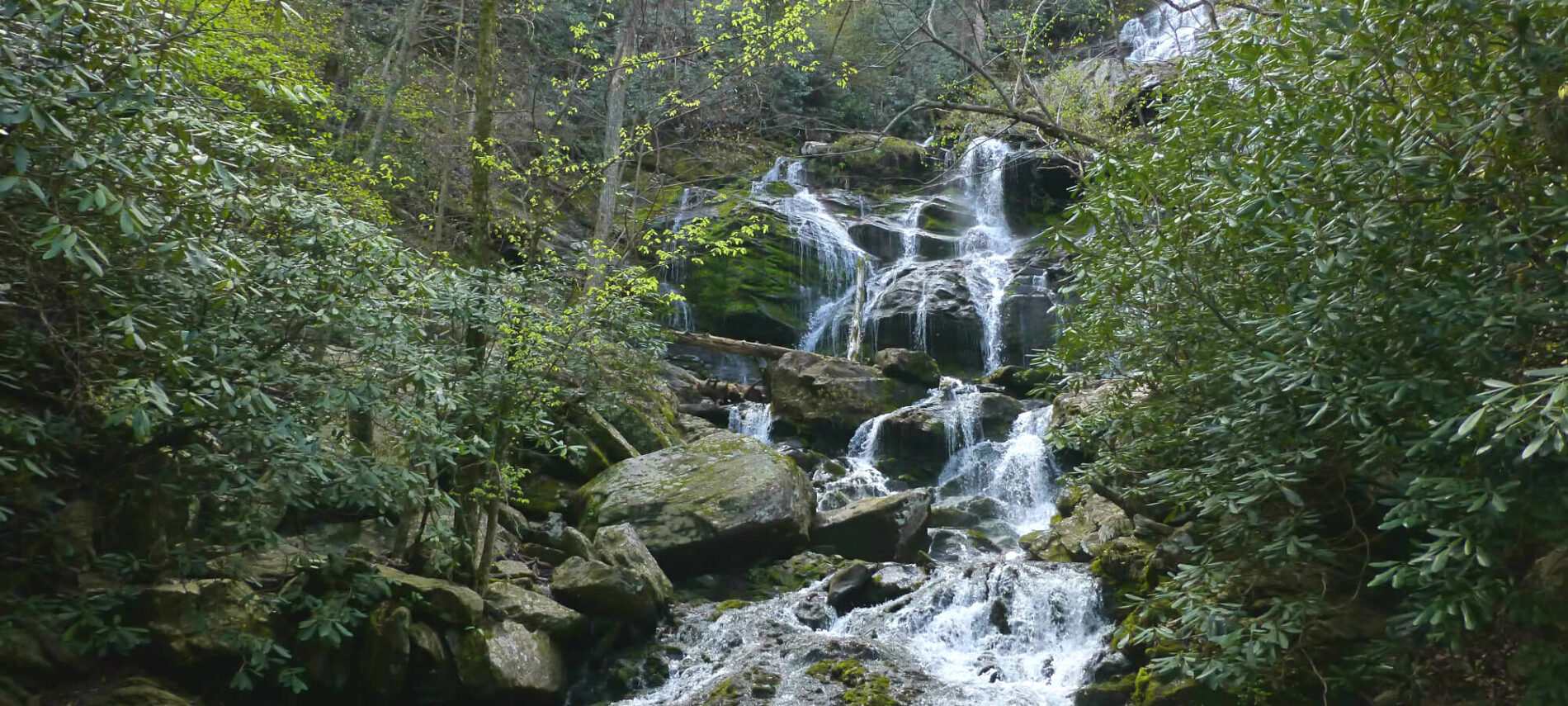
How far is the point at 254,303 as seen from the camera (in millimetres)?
5836

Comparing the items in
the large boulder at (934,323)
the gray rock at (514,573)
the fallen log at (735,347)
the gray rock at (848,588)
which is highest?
the large boulder at (934,323)

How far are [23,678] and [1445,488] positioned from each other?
8151 mm

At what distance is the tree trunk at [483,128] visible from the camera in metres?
8.71

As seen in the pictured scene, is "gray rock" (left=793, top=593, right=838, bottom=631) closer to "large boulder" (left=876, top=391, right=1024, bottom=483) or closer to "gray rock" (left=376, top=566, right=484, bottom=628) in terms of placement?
"gray rock" (left=376, top=566, right=484, bottom=628)

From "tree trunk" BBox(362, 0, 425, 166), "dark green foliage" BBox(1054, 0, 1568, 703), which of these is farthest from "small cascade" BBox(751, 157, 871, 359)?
"dark green foliage" BBox(1054, 0, 1568, 703)

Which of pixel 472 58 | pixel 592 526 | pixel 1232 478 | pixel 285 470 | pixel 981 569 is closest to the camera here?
pixel 1232 478

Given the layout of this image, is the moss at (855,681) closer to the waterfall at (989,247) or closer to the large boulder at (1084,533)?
the large boulder at (1084,533)

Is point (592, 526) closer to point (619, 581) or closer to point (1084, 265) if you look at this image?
point (619, 581)

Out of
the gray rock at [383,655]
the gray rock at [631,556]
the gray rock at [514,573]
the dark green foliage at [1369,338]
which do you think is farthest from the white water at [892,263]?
the gray rock at [383,655]

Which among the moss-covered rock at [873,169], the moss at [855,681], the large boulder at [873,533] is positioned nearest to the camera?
the moss at [855,681]

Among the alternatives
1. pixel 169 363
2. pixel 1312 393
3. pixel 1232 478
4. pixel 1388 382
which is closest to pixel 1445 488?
pixel 1388 382

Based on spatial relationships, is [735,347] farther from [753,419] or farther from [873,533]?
[873,533]

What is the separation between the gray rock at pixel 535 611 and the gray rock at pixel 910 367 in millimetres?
10660

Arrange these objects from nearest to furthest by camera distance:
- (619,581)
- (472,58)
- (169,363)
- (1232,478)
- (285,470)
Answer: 1. (169,363)
2. (1232,478)
3. (285,470)
4. (619,581)
5. (472,58)
